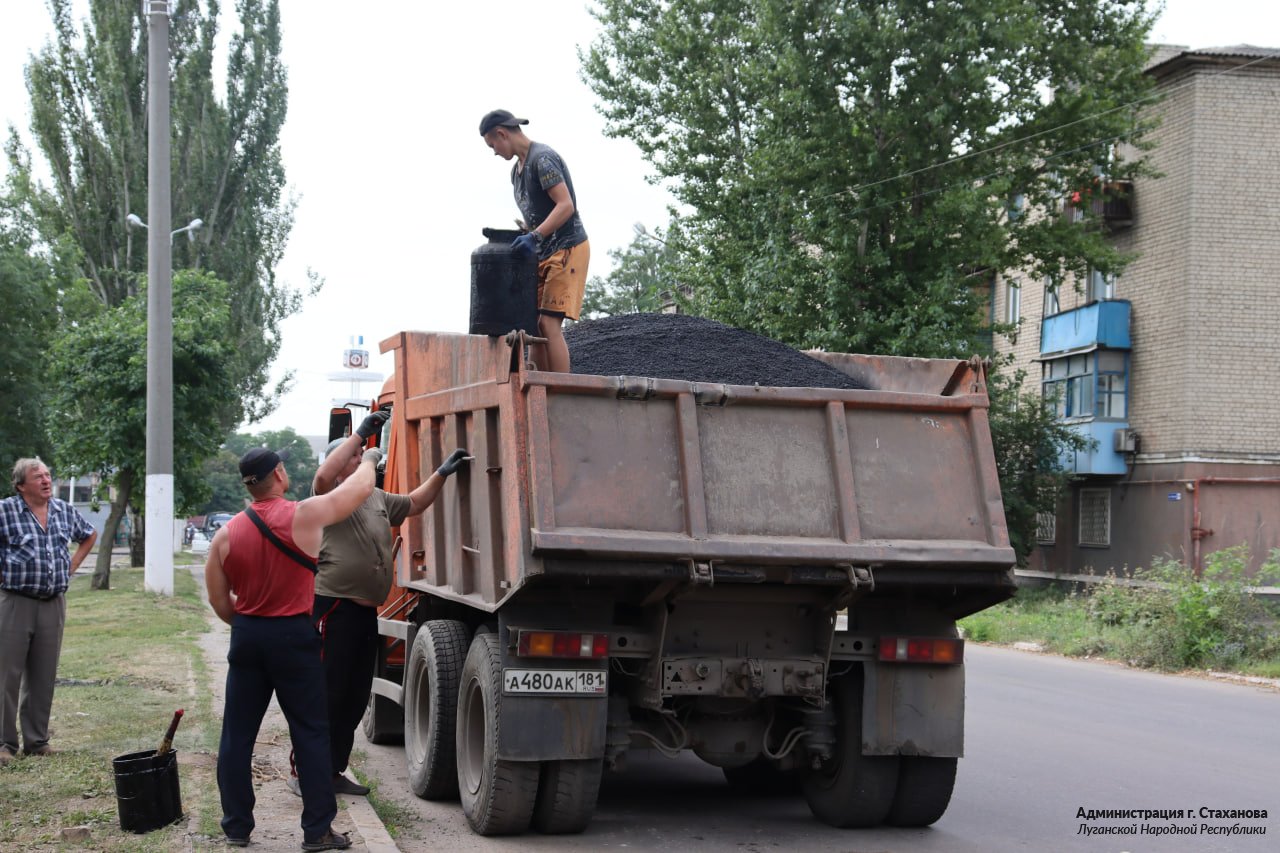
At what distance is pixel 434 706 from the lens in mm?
7250

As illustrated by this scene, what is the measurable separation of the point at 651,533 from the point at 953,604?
1730mm

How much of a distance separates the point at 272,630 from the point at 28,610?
10.1 feet

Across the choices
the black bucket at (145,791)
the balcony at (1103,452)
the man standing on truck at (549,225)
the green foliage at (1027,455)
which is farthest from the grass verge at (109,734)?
the balcony at (1103,452)

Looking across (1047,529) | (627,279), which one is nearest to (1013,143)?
(1047,529)

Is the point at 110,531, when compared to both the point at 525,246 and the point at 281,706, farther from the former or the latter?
the point at 281,706

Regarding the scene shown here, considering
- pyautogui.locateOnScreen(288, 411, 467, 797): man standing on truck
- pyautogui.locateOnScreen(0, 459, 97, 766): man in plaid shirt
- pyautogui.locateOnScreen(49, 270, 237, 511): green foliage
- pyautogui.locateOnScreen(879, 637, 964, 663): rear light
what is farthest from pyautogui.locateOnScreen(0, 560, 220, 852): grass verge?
pyautogui.locateOnScreen(49, 270, 237, 511): green foliage

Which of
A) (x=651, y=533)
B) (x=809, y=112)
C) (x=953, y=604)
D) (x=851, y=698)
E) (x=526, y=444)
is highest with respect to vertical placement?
(x=809, y=112)

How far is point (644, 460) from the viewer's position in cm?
629

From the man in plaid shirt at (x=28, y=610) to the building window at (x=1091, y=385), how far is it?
24325 mm

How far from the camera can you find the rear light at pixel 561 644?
6242 mm

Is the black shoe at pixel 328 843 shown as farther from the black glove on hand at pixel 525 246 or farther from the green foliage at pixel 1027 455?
the green foliage at pixel 1027 455

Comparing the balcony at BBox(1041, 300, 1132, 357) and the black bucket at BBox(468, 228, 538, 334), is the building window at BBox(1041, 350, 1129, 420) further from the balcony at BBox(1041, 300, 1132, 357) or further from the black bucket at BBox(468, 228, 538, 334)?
the black bucket at BBox(468, 228, 538, 334)

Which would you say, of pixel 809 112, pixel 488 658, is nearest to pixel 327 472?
pixel 488 658

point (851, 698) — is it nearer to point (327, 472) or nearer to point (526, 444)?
point (526, 444)
